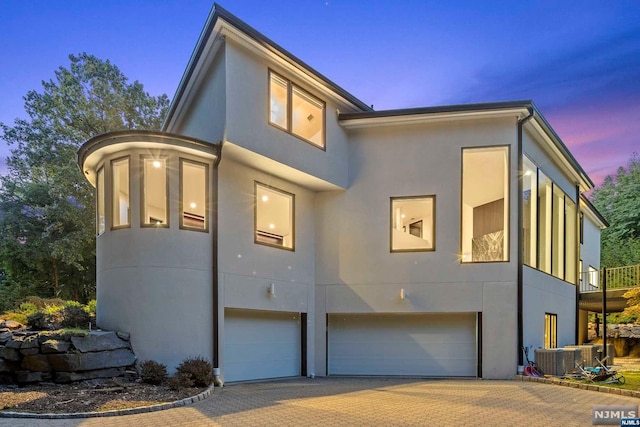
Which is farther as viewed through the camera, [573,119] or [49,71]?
[573,119]

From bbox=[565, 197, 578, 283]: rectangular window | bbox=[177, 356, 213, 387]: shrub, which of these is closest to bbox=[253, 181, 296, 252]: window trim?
bbox=[177, 356, 213, 387]: shrub

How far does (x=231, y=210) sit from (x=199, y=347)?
3085mm

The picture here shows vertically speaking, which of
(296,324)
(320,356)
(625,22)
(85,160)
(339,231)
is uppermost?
(625,22)

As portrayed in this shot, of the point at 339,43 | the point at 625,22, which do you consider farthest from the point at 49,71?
the point at 625,22

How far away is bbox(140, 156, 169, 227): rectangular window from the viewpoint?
29.3ft

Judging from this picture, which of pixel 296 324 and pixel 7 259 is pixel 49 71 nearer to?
pixel 7 259

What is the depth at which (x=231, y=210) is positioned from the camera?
32.7 ft

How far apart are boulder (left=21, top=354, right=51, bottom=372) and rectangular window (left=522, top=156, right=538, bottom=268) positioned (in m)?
11.5

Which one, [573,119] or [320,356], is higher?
[573,119]

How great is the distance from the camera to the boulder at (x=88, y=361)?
749 centimetres

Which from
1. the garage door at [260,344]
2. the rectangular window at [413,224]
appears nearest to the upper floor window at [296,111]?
the rectangular window at [413,224]

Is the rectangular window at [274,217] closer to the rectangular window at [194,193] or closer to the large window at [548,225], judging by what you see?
the rectangular window at [194,193]

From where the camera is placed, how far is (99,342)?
7.93 meters

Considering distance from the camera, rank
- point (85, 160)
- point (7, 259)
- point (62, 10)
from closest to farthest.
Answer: point (85, 160) → point (62, 10) → point (7, 259)
